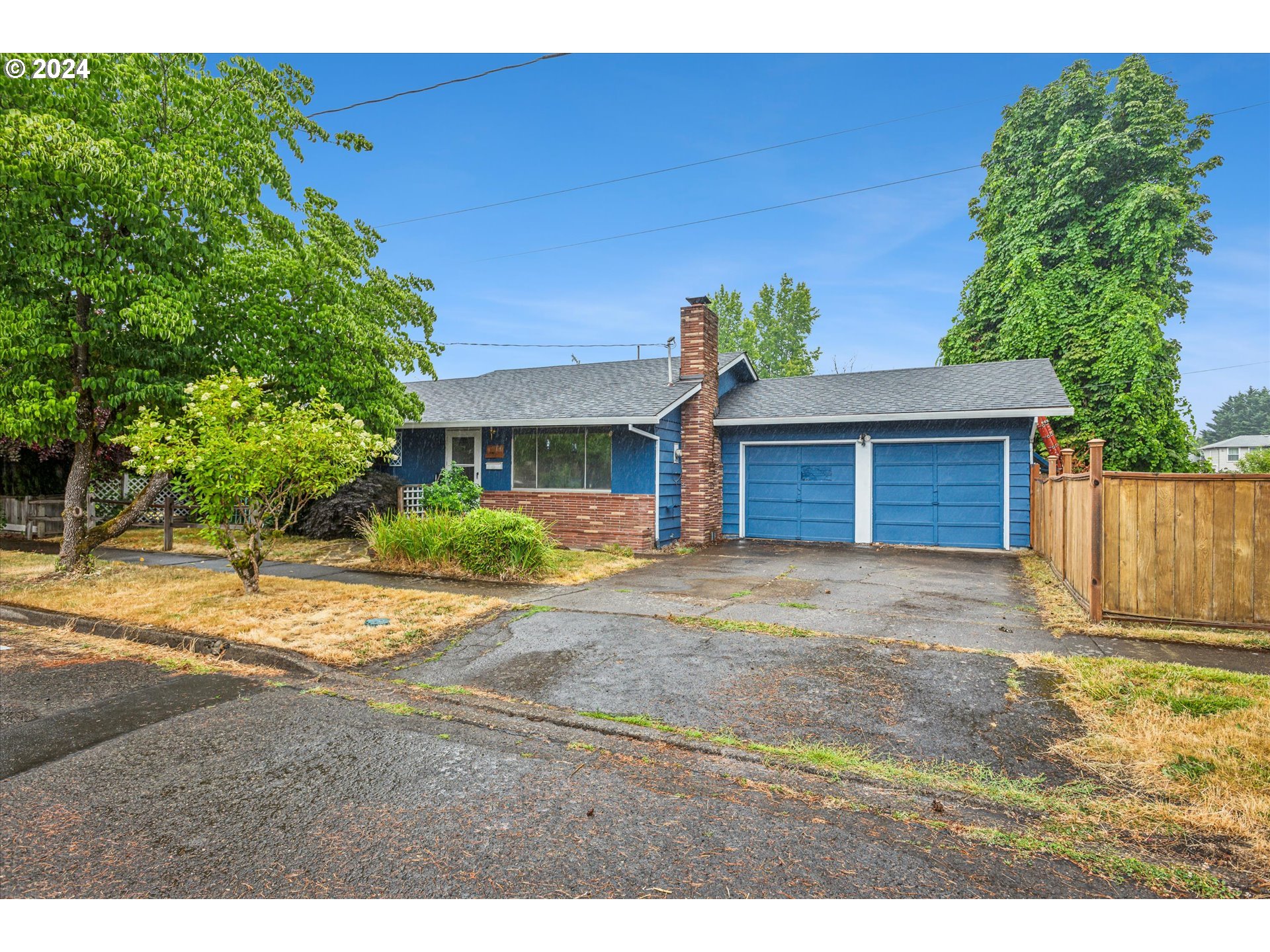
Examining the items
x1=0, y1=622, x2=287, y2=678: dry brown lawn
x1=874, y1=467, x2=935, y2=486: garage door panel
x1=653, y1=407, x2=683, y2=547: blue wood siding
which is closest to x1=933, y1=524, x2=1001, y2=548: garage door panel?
x1=874, y1=467, x2=935, y2=486: garage door panel

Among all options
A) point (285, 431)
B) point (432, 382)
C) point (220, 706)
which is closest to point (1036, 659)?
point (220, 706)

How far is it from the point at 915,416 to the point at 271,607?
11068 millimetres

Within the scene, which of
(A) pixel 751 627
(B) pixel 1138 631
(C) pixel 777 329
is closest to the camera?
(B) pixel 1138 631

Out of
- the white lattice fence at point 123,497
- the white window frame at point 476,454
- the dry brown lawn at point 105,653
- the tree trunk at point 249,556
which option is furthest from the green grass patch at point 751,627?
the white lattice fence at point 123,497

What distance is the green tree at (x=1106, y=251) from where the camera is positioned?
2025 centimetres

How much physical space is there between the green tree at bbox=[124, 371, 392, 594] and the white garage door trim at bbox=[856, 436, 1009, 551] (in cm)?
969

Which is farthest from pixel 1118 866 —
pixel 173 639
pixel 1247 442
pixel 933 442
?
pixel 1247 442

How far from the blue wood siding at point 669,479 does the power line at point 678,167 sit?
5.68 metres

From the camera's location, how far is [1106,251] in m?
21.6

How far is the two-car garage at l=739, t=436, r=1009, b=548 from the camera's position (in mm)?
13016

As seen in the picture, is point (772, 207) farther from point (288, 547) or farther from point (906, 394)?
point (288, 547)

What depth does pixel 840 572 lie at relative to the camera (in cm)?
1022

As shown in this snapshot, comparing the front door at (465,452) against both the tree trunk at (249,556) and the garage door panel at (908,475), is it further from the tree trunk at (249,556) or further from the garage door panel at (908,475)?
the garage door panel at (908,475)
